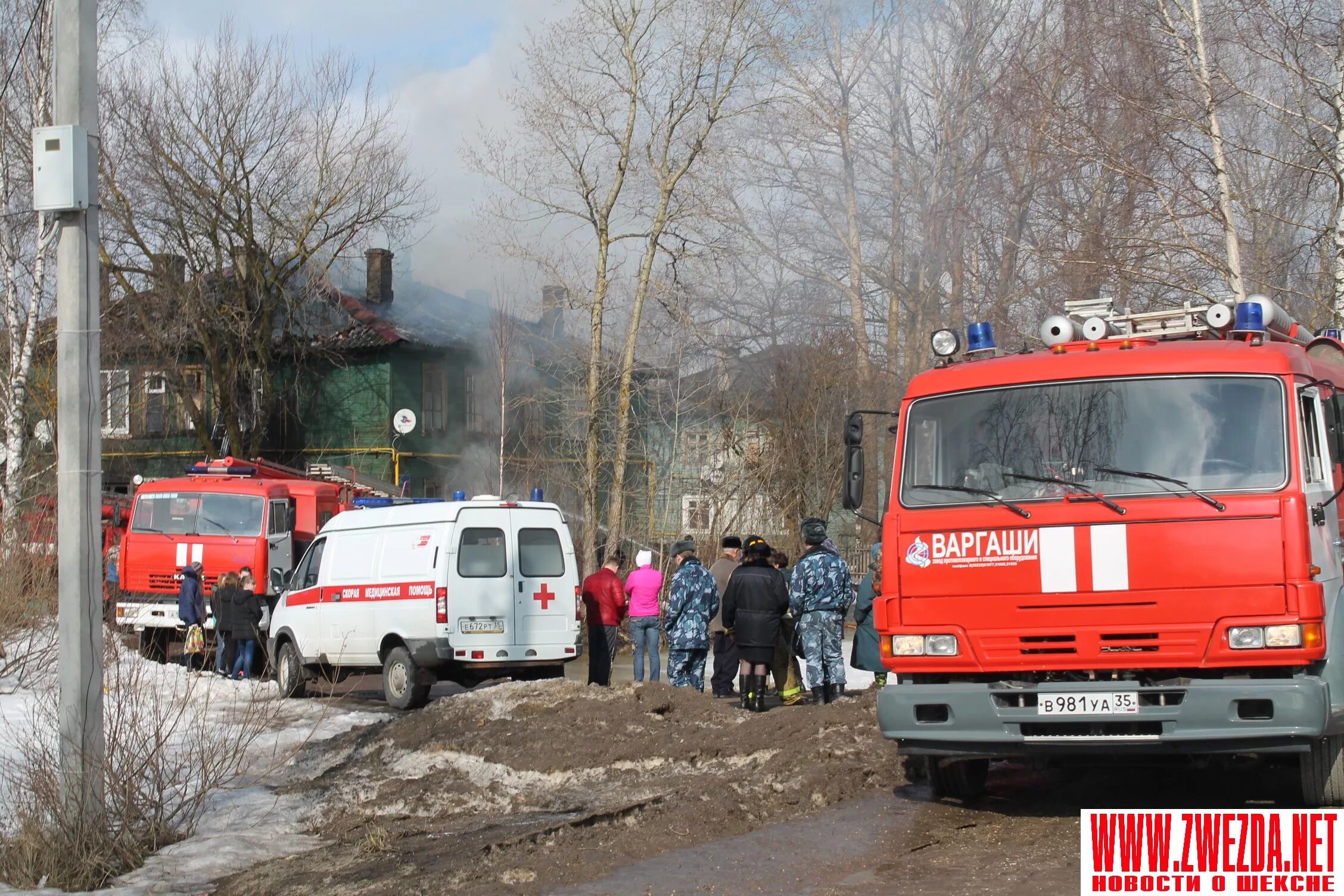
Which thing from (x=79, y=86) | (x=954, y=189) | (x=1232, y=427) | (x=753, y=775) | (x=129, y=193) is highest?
(x=129, y=193)

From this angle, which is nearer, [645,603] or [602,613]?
[645,603]

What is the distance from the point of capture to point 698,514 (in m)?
28.0

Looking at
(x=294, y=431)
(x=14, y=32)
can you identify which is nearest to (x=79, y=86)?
(x=14, y=32)

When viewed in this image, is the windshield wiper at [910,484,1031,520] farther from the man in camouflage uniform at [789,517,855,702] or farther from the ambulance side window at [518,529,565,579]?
the ambulance side window at [518,529,565,579]

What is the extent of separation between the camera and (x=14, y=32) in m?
22.8

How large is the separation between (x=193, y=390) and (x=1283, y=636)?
102 ft

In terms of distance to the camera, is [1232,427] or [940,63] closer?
[1232,427]

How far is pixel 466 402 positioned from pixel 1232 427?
107 ft

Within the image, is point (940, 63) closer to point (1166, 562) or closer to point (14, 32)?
point (14, 32)

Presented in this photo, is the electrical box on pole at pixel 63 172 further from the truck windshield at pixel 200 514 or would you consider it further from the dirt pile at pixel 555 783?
the truck windshield at pixel 200 514

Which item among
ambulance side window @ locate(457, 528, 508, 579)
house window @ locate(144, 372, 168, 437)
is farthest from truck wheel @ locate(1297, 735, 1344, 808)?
house window @ locate(144, 372, 168, 437)

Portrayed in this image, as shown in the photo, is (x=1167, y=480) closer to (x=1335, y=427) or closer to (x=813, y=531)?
(x=1335, y=427)

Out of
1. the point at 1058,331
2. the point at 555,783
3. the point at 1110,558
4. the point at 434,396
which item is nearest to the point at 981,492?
the point at 1110,558

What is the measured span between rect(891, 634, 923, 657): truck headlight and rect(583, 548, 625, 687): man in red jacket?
7.74 metres
